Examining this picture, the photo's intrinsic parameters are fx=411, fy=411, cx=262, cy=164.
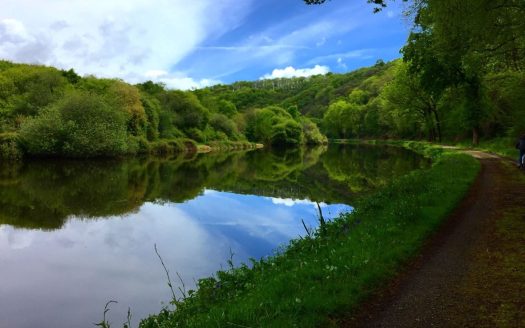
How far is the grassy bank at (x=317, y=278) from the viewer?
24.5ft

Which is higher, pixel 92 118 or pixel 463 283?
pixel 92 118

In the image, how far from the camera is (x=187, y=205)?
25.6 metres

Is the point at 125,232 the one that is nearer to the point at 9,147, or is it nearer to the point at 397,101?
the point at 9,147

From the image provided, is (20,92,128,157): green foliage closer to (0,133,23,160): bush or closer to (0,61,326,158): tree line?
(0,61,326,158): tree line

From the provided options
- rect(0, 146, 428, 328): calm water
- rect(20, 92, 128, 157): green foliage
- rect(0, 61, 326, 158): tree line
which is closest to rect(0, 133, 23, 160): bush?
rect(0, 61, 326, 158): tree line

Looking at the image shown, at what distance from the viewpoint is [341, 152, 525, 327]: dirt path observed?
7.02 meters

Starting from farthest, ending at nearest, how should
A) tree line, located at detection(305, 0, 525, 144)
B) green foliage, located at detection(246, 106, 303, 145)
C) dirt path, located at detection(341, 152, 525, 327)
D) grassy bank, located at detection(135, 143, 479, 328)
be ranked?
green foliage, located at detection(246, 106, 303, 145)
tree line, located at detection(305, 0, 525, 144)
grassy bank, located at detection(135, 143, 479, 328)
dirt path, located at detection(341, 152, 525, 327)

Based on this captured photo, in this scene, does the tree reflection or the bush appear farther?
the bush

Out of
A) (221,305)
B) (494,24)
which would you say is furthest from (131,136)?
(221,305)

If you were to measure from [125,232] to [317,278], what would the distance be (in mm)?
11688

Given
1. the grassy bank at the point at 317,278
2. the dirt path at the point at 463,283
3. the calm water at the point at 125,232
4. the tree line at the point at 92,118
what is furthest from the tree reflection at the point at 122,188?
the dirt path at the point at 463,283

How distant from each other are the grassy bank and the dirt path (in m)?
0.45

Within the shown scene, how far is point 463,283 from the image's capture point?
850 centimetres

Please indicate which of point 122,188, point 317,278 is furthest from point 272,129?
point 317,278
